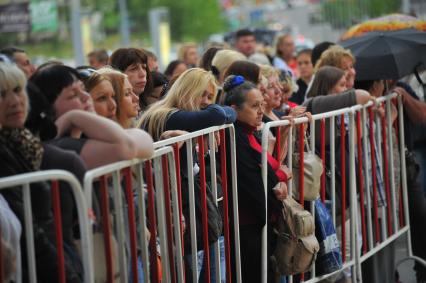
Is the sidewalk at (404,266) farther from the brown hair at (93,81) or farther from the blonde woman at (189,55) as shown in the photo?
the brown hair at (93,81)

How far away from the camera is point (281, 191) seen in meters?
7.26

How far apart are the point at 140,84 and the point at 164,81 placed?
768 millimetres

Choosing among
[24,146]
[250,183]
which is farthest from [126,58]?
[24,146]

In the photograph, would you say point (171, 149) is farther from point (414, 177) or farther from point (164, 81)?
point (414, 177)

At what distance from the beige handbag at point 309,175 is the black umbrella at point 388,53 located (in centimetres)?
240

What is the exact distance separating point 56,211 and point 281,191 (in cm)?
276

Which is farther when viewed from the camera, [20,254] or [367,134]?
[367,134]

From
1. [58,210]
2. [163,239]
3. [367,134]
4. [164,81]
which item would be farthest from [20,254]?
[367,134]

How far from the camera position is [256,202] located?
7.12 meters

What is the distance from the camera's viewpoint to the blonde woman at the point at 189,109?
6797 mm

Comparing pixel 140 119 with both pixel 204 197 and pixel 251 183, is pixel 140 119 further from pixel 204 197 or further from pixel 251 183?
pixel 251 183

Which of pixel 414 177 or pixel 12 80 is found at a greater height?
pixel 12 80

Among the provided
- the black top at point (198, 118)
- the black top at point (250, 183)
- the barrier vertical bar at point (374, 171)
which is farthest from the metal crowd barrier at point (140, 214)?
the barrier vertical bar at point (374, 171)

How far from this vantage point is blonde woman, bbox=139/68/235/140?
6.80 m
